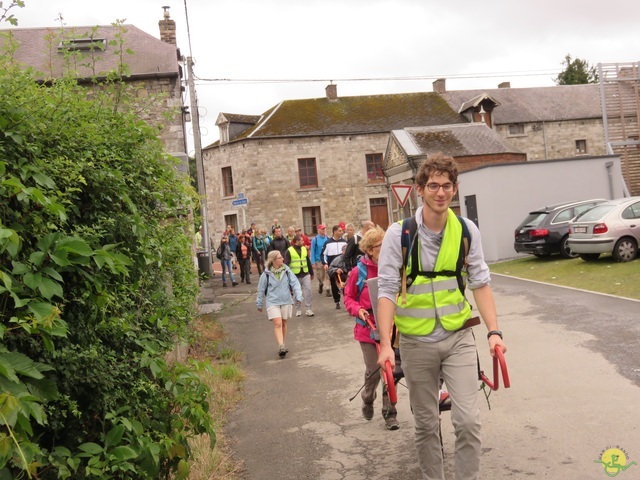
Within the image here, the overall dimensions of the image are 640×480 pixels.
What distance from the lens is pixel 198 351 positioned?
34.1ft

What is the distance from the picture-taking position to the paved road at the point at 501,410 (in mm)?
5168

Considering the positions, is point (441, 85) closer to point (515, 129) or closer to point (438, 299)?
point (515, 129)

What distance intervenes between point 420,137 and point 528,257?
10.7m

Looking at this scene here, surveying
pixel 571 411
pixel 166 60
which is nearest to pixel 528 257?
pixel 166 60

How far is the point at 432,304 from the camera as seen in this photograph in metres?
4.20

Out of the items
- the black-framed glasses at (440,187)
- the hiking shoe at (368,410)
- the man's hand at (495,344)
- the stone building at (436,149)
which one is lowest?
the hiking shoe at (368,410)

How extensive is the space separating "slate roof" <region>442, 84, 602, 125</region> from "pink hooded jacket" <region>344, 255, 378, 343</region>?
41.9 metres

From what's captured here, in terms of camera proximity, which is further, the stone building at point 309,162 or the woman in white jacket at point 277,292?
the stone building at point 309,162

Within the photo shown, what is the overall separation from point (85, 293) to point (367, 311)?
3.49 metres

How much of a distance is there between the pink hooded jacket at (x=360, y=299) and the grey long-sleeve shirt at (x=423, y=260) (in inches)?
76.8

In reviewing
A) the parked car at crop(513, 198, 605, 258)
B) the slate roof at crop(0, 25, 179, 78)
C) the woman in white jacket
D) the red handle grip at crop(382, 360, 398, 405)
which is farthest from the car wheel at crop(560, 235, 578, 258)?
the red handle grip at crop(382, 360, 398, 405)

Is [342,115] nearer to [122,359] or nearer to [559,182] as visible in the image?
[559,182]

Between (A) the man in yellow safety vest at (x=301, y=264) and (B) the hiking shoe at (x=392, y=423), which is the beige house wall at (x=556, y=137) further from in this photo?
(B) the hiking shoe at (x=392, y=423)

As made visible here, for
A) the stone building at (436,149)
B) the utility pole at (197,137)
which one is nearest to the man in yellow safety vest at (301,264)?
the utility pole at (197,137)
